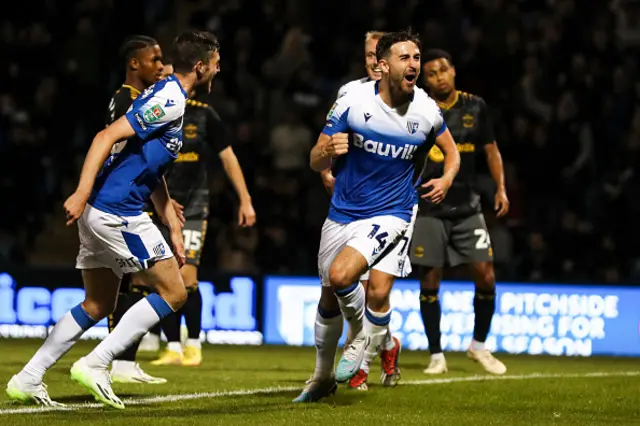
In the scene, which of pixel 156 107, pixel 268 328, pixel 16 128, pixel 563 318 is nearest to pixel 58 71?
pixel 16 128

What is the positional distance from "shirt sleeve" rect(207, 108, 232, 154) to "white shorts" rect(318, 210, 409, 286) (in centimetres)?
319

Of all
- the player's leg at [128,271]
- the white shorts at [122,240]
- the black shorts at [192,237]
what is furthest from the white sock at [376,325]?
the black shorts at [192,237]

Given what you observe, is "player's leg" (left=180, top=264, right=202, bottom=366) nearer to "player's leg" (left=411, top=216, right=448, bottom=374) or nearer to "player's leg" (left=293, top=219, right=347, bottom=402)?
"player's leg" (left=411, top=216, right=448, bottom=374)

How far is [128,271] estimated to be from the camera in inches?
320

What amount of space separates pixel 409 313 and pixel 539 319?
4.47 ft

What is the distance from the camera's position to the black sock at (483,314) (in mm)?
11648

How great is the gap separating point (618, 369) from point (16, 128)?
31.7 ft

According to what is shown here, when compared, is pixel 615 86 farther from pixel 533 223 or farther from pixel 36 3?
pixel 36 3

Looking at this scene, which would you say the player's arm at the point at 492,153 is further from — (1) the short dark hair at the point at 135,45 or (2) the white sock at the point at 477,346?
(1) the short dark hair at the point at 135,45

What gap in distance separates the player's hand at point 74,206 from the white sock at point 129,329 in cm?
80

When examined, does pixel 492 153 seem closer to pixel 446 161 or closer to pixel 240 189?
pixel 240 189

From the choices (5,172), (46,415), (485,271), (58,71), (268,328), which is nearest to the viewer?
(46,415)

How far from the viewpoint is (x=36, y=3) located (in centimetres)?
2062

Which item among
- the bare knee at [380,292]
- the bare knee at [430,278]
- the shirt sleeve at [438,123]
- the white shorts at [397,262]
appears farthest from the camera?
the bare knee at [430,278]
